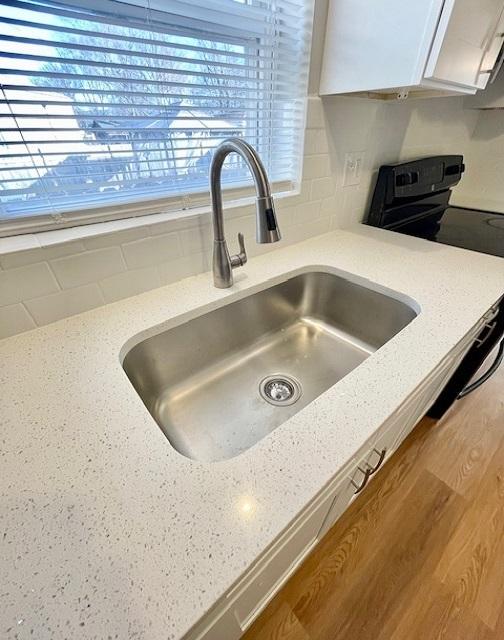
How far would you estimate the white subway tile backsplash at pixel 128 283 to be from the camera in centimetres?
76

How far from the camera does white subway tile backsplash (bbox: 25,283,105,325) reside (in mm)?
671

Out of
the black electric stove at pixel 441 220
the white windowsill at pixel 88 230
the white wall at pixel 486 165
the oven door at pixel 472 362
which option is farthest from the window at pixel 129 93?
the white wall at pixel 486 165

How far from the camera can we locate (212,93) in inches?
30.4

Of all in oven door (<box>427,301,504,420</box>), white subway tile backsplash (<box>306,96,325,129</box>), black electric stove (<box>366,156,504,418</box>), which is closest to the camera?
white subway tile backsplash (<box>306,96,325,129</box>)

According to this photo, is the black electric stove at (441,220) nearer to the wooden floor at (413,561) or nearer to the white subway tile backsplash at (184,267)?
the wooden floor at (413,561)

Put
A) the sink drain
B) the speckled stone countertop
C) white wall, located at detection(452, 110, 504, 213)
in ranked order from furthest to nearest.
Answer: white wall, located at detection(452, 110, 504, 213), the sink drain, the speckled stone countertop

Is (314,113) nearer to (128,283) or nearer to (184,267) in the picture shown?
(184,267)

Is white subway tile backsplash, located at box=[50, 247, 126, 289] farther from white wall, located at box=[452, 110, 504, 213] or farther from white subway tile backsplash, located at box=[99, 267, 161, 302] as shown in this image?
white wall, located at box=[452, 110, 504, 213]

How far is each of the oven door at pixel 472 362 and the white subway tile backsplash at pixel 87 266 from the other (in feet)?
4.01

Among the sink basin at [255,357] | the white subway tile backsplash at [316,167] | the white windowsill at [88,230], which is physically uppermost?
the white subway tile backsplash at [316,167]

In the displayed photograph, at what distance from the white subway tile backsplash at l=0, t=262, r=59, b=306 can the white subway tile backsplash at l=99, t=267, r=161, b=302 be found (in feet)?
0.39

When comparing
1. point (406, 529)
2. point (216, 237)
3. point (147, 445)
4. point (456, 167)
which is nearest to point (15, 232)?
point (216, 237)

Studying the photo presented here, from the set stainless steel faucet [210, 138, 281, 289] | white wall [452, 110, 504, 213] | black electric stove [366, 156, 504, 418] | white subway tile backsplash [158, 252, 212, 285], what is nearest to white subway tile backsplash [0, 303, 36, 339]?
white subway tile backsplash [158, 252, 212, 285]

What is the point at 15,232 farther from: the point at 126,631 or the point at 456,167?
the point at 456,167
